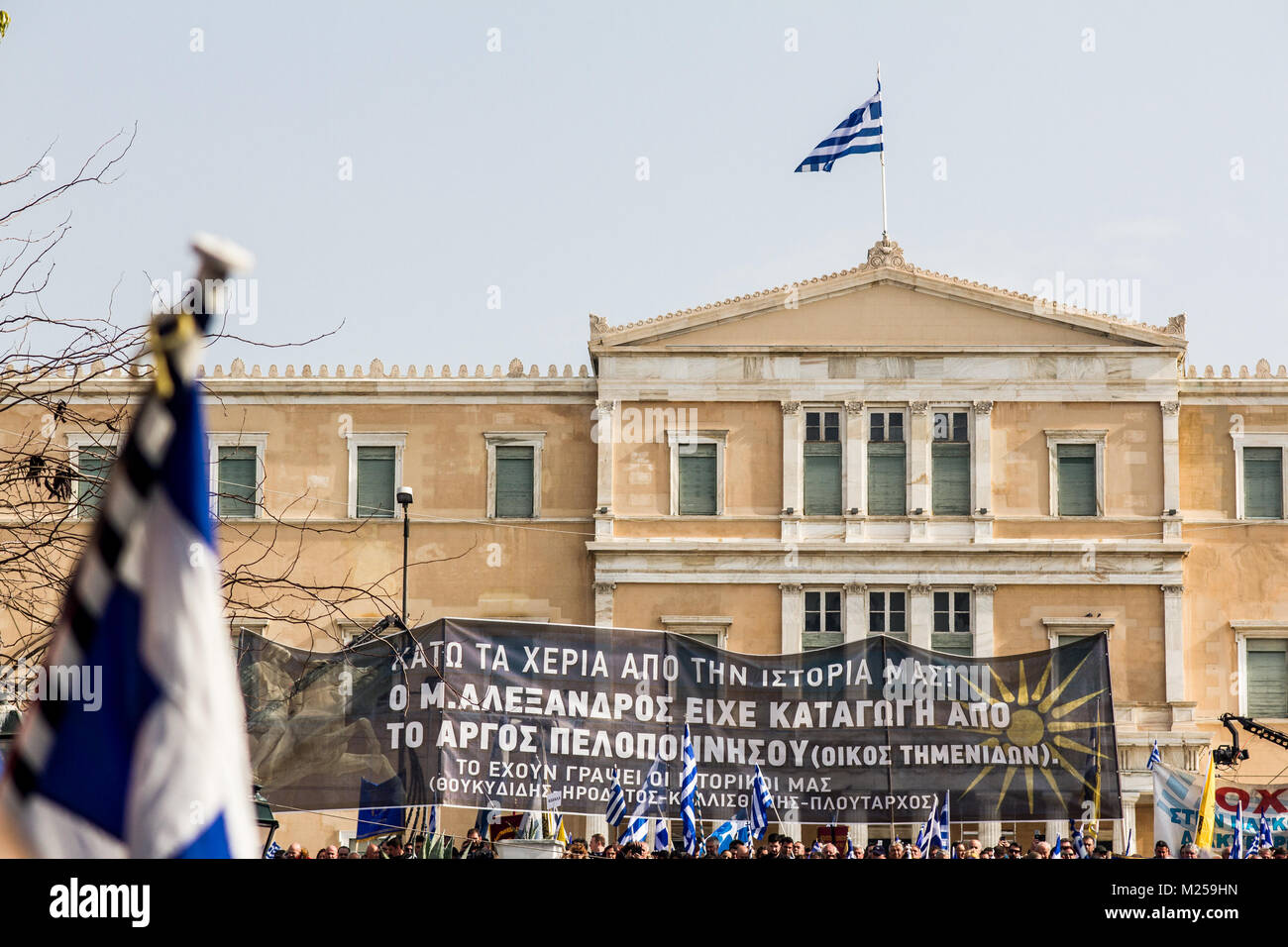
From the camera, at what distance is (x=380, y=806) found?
67.7 ft

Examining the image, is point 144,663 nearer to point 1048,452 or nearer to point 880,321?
point 880,321

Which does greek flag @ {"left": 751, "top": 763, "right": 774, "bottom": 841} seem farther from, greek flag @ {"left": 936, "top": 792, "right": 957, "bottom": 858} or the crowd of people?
greek flag @ {"left": 936, "top": 792, "right": 957, "bottom": 858}

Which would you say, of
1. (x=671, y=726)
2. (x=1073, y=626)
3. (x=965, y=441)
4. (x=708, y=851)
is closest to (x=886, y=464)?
(x=965, y=441)

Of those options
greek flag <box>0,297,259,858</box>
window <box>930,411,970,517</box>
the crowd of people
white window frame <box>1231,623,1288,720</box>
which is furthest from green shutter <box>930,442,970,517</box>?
greek flag <box>0,297,259,858</box>

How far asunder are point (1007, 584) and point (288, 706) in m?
22.4

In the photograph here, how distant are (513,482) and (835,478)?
7.08 meters

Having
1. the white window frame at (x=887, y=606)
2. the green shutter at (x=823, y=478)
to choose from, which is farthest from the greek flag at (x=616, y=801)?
the green shutter at (x=823, y=478)

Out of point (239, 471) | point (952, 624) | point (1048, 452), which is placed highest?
point (1048, 452)

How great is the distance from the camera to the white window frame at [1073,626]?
3931 centimetres

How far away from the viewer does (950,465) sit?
40.6m

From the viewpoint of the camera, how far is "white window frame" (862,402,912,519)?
40.2 m

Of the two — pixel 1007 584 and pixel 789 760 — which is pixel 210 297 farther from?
pixel 1007 584
